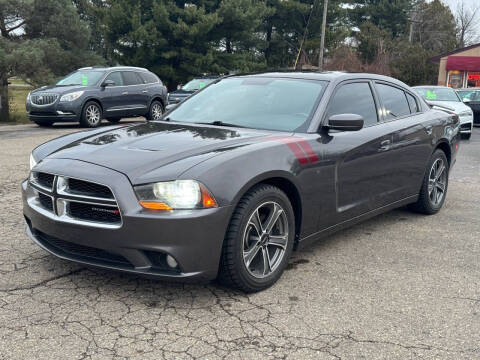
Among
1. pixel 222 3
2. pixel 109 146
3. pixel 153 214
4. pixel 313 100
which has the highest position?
pixel 222 3

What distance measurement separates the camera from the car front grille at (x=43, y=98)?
13547mm

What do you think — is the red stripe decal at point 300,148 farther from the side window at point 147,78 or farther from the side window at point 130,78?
the side window at point 147,78

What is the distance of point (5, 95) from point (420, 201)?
49.3ft

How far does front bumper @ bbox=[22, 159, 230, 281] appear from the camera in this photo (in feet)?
9.85

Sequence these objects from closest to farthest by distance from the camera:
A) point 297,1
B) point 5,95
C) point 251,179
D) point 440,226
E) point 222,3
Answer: point 251,179 < point 440,226 < point 5,95 < point 222,3 < point 297,1

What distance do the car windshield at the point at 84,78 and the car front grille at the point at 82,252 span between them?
1145cm

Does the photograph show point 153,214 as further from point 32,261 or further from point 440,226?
point 440,226

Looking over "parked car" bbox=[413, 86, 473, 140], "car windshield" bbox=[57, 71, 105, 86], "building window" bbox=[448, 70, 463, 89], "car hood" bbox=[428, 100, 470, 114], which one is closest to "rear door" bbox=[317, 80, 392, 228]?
"car hood" bbox=[428, 100, 470, 114]

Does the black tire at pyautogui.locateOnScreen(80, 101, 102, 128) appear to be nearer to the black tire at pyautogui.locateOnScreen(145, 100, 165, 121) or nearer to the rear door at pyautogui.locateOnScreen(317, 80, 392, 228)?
the black tire at pyautogui.locateOnScreen(145, 100, 165, 121)

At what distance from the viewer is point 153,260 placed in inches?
122

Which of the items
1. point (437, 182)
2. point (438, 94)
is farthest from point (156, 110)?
point (437, 182)

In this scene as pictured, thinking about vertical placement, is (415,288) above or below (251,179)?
below

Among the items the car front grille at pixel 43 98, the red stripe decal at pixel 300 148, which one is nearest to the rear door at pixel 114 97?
the car front grille at pixel 43 98

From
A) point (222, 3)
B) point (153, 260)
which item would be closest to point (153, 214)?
point (153, 260)
